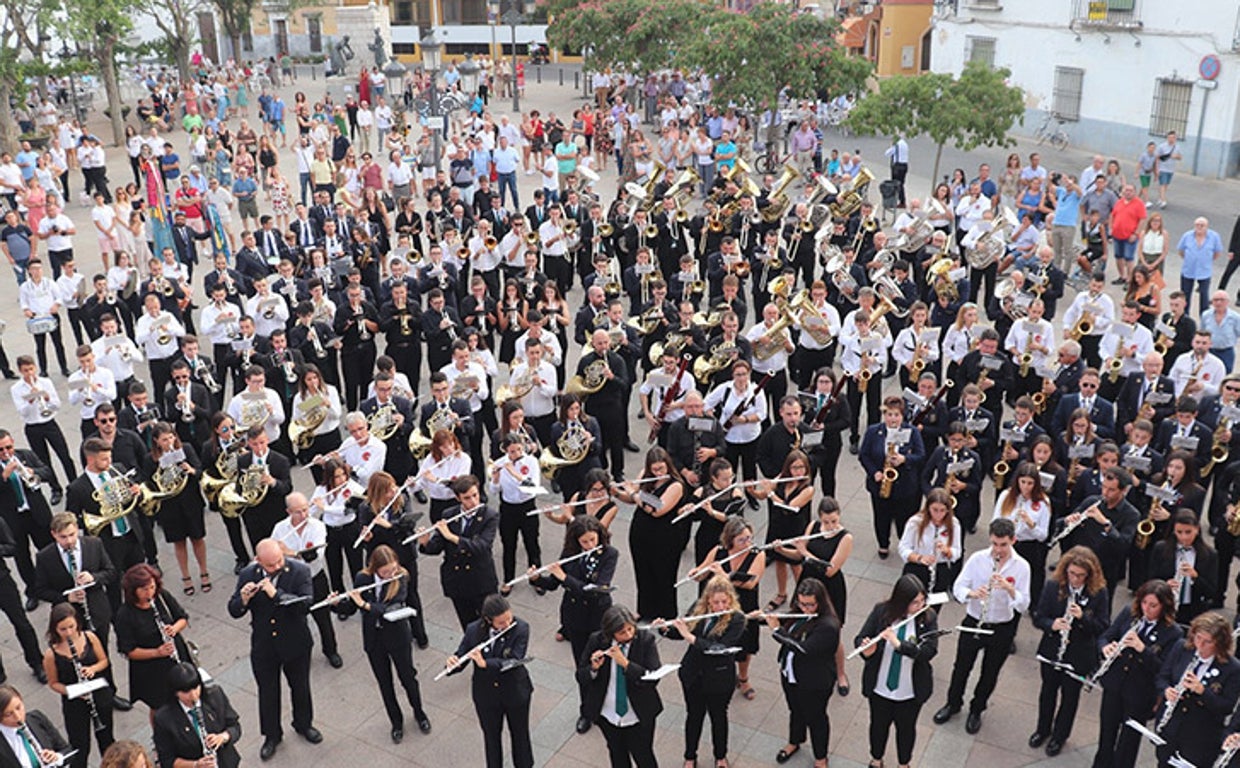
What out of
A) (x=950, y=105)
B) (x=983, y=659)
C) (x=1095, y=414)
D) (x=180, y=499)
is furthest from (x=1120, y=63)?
(x=180, y=499)

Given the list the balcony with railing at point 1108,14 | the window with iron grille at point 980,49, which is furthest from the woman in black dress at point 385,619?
the window with iron grille at point 980,49

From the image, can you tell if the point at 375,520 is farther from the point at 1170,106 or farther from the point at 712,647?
the point at 1170,106

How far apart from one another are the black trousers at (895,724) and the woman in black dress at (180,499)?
19.4 feet

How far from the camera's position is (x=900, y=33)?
140ft

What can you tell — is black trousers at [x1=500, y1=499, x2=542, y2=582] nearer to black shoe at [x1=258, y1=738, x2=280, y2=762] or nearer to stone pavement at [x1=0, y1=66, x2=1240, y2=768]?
stone pavement at [x1=0, y1=66, x2=1240, y2=768]

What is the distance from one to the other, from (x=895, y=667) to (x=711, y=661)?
1.15 m

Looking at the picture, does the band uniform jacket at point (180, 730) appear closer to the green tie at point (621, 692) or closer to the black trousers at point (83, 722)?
the black trousers at point (83, 722)

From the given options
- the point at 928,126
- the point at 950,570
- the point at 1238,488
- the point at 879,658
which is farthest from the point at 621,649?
the point at 928,126

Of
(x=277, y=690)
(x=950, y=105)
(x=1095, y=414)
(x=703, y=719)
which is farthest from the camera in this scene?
(x=950, y=105)

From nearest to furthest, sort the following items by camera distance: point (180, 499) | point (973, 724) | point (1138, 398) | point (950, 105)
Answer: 1. point (973, 724)
2. point (180, 499)
3. point (1138, 398)
4. point (950, 105)

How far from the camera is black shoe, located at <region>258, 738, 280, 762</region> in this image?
25.7 feet

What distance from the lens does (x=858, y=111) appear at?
2108cm

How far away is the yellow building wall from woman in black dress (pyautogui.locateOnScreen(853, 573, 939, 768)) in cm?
3841

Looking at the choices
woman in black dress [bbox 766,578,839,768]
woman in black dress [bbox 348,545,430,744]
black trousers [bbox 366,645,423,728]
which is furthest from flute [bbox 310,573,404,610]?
woman in black dress [bbox 766,578,839,768]
